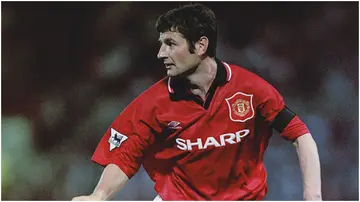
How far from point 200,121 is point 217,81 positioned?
0.23 meters

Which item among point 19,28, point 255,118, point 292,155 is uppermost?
point 19,28

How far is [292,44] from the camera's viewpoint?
4973 millimetres

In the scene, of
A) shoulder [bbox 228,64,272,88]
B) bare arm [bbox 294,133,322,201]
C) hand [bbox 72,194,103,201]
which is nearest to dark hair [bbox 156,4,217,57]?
shoulder [bbox 228,64,272,88]

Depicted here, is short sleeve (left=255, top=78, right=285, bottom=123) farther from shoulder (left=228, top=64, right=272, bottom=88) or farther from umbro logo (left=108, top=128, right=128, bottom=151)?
umbro logo (left=108, top=128, right=128, bottom=151)

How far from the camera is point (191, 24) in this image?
314 cm

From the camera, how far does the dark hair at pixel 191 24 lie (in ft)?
10.2

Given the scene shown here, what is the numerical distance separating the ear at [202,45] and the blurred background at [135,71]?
1687mm

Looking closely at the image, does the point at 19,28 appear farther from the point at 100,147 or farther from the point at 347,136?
the point at 347,136

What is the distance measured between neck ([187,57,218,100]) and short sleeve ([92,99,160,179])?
25 centimetres

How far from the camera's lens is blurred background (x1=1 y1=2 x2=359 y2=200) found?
4.93 m

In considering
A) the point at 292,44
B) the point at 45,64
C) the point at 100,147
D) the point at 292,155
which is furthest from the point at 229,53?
the point at 100,147

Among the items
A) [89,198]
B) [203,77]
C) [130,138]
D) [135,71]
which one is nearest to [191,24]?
[203,77]

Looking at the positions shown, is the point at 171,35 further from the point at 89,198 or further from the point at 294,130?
the point at 89,198

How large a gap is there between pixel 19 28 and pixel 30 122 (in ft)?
2.61
